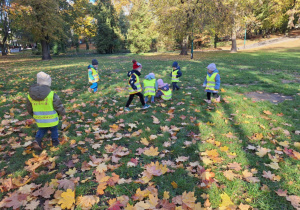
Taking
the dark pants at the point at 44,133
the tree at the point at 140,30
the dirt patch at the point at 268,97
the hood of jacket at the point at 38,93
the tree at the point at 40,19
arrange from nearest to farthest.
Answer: the hood of jacket at the point at 38,93 < the dark pants at the point at 44,133 < the dirt patch at the point at 268,97 < the tree at the point at 40,19 < the tree at the point at 140,30

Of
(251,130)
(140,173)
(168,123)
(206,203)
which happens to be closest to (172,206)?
(206,203)

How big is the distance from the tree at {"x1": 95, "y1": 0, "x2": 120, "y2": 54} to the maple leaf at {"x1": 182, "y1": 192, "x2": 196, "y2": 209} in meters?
35.0

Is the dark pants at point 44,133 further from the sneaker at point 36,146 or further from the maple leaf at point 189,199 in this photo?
the maple leaf at point 189,199

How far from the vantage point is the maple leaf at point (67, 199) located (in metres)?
2.29

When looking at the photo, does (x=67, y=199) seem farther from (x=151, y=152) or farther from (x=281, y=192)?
(x=281, y=192)

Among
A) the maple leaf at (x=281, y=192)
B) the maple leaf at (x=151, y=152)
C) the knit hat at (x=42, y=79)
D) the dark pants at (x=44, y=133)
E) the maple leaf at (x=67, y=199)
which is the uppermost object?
the knit hat at (x=42, y=79)

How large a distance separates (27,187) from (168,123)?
3140mm

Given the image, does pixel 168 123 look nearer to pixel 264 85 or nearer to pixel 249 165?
pixel 249 165

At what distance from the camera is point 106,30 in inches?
1313

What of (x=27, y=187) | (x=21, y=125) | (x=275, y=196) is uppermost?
(x=21, y=125)

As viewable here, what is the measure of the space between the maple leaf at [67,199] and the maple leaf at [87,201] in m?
0.09

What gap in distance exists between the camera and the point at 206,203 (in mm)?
2311

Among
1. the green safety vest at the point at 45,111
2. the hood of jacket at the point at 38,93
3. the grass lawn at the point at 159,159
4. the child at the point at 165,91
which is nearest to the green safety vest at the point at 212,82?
the grass lawn at the point at 159,159

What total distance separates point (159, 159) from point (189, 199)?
1.01 meters
